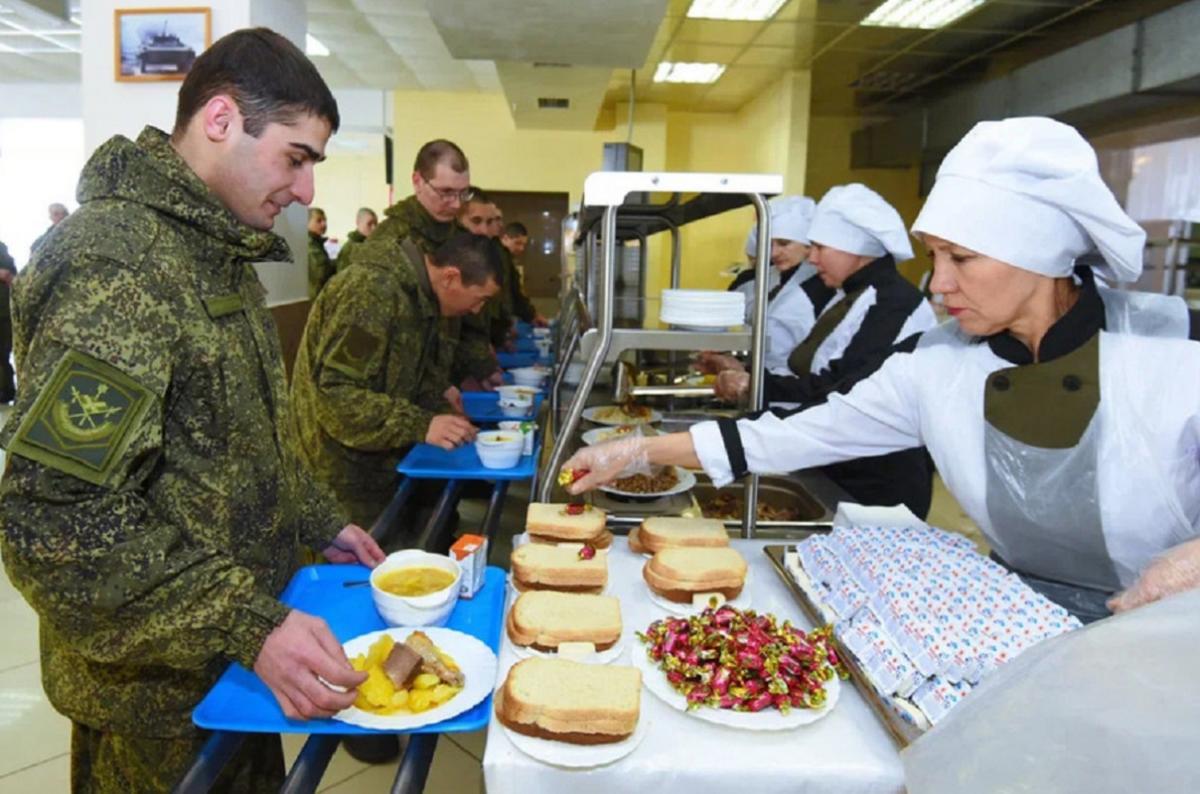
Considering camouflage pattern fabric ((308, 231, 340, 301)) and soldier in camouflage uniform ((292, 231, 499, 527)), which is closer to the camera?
soldier in camouflage uniform ((292, 231, 499, 527))

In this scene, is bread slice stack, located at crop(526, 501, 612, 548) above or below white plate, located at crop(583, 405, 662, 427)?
above

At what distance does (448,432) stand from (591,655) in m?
1.36

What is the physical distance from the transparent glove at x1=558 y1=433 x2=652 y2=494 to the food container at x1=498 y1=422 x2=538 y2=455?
763 millimetres

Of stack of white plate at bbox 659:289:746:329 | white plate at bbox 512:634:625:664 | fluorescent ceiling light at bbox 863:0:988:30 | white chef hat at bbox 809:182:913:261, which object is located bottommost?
white plate at bbox 512:634:625:664

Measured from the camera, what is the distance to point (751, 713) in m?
0.91

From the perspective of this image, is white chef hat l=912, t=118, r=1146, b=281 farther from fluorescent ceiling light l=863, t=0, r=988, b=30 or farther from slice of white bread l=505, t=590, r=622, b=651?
fluorescent ceiling light l=863, t=0, r=988, b=30

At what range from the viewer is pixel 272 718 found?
0.93 metres

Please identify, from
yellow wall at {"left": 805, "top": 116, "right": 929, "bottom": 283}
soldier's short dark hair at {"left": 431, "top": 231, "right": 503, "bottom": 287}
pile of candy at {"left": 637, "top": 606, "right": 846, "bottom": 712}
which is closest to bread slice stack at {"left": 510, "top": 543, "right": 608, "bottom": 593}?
pile of candy at {"left": 637, "top": 606, "right": 846, "bottom": 712}

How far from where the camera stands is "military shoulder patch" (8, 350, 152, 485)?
886 millimetres

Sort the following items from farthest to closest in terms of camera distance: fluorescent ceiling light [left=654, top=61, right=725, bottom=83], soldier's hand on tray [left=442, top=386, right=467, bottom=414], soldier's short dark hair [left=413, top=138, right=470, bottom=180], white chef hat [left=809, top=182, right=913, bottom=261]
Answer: fluorescent ceiling light [left=654, top=61, right=725, bottom=83], soldier's short dark hair [left=413, top=138, right=470, bottom=180], soldier's hand on tray [left=442, top=386, right=467, bottom=414], white chef hat [left=809, top=182, right=913, bottom=261]

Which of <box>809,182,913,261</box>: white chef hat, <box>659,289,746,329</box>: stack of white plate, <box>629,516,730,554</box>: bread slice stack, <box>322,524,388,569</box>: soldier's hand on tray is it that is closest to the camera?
<box>629,516,730,554</box>: bread slice stack

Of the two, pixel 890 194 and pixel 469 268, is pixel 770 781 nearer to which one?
pixel 469 268

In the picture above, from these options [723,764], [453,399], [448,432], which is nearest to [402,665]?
[723,764]

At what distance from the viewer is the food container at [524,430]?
2.26 m
